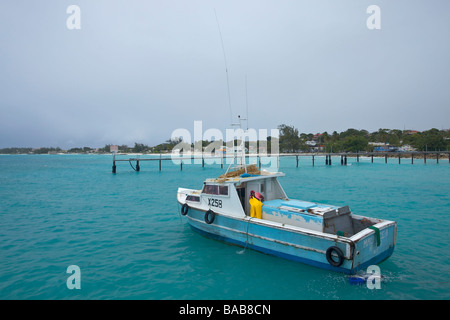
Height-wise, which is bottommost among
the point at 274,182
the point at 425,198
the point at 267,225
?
the point at 425,198

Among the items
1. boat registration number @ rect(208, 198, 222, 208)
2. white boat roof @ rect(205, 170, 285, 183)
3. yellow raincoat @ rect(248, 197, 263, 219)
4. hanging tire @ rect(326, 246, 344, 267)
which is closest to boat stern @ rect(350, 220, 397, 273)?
hanging tire @ rect(326, 246, 344, 267)

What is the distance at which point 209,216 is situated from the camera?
11.4 metres

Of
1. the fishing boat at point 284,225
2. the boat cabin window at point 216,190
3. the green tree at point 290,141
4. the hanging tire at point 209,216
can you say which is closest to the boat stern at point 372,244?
the fishing boat at point 284,225

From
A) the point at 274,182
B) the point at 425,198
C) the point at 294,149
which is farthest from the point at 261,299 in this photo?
the point at 294,149

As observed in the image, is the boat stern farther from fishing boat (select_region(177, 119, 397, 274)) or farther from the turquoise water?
the turquoise water

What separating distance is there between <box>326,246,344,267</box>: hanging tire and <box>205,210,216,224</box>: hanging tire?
483 centimetres

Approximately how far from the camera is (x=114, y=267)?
970 cm

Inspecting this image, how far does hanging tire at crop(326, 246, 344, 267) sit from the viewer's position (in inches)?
301

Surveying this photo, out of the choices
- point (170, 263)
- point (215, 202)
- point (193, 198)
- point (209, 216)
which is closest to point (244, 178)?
point (215, 202)

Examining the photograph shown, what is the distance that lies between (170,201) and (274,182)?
13067 millimetres

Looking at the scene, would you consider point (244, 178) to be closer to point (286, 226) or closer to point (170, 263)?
point (286, 226)

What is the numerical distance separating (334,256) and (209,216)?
209 inches
